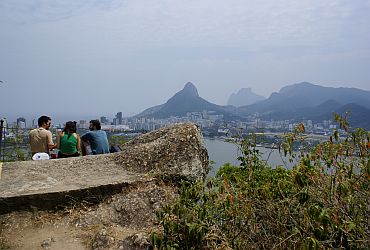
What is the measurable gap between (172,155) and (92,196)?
126 centimetres

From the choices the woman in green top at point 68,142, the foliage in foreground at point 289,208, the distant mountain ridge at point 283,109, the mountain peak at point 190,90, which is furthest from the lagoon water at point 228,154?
the mountain peak at point 190,90

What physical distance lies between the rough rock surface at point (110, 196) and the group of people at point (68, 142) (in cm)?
131

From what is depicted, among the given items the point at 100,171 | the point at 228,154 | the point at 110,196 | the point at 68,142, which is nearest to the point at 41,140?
the point at 68,142

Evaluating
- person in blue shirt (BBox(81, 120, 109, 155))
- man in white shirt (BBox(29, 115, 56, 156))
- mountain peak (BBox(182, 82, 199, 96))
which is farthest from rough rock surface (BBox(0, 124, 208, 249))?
mountain peak (BBox(182, 82, 199, 96))

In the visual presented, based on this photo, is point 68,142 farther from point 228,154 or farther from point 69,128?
point 228,154

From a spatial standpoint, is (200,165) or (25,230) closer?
(25,230)

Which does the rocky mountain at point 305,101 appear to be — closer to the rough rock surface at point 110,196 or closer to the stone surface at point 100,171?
the stone surface at point 100,171

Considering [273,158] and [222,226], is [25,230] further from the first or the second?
[273,158]

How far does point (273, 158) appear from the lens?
495 centimetres

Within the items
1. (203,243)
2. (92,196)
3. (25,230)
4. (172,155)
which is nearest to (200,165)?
(172,155)

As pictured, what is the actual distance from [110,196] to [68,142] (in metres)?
2.58

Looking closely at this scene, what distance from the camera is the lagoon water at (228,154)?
4820 millimetres

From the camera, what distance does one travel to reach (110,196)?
4.94 metres

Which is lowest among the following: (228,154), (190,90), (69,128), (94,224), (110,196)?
(94,224)
